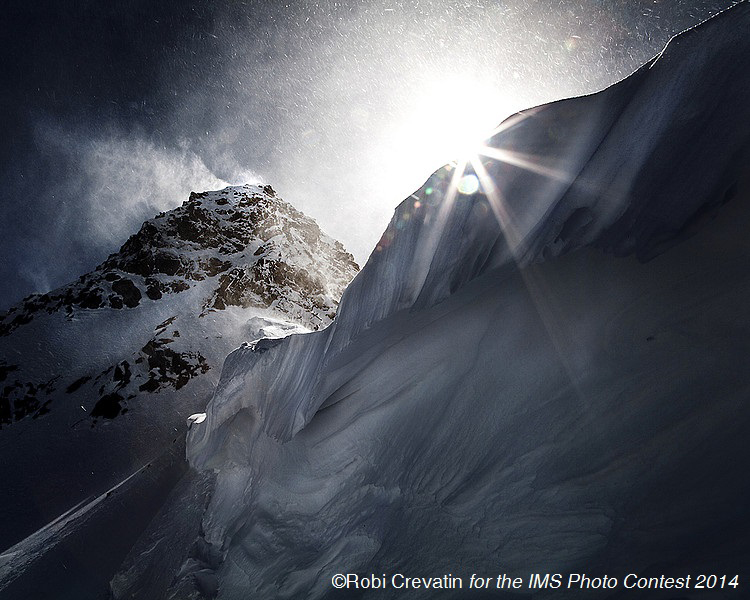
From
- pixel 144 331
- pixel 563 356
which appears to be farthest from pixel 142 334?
pixel 563 356

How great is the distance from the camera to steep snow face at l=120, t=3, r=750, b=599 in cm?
198

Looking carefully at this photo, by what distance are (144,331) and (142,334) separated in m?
0.48

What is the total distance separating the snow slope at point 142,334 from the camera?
18.7 meters

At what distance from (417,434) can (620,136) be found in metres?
2.91

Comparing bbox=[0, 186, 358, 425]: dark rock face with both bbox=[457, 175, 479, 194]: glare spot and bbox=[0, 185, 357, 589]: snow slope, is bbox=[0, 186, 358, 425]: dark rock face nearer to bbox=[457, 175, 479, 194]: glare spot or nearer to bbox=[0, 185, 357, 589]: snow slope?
bbox=[0, 185, 357, 589]: snow slope

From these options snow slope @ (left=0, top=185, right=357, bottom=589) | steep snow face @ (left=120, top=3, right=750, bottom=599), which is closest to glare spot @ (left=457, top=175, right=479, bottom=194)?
steep snow face @ (left=120, top=3, right=750, bottom=599)

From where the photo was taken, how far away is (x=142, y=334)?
102ft

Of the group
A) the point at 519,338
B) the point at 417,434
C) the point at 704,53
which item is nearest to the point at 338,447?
the point at 417,434

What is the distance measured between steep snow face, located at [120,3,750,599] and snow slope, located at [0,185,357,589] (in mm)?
8401

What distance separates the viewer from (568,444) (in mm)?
2475

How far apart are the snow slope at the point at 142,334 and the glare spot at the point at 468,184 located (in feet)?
31.2

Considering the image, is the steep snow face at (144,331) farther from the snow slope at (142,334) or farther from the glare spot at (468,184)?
the glare spot at (468,184)

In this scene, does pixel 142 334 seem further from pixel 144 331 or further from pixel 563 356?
pixel 563 356

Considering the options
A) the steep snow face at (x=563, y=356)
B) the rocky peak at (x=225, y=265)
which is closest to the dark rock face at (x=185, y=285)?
the rocky peak at (x=225, y=265)
